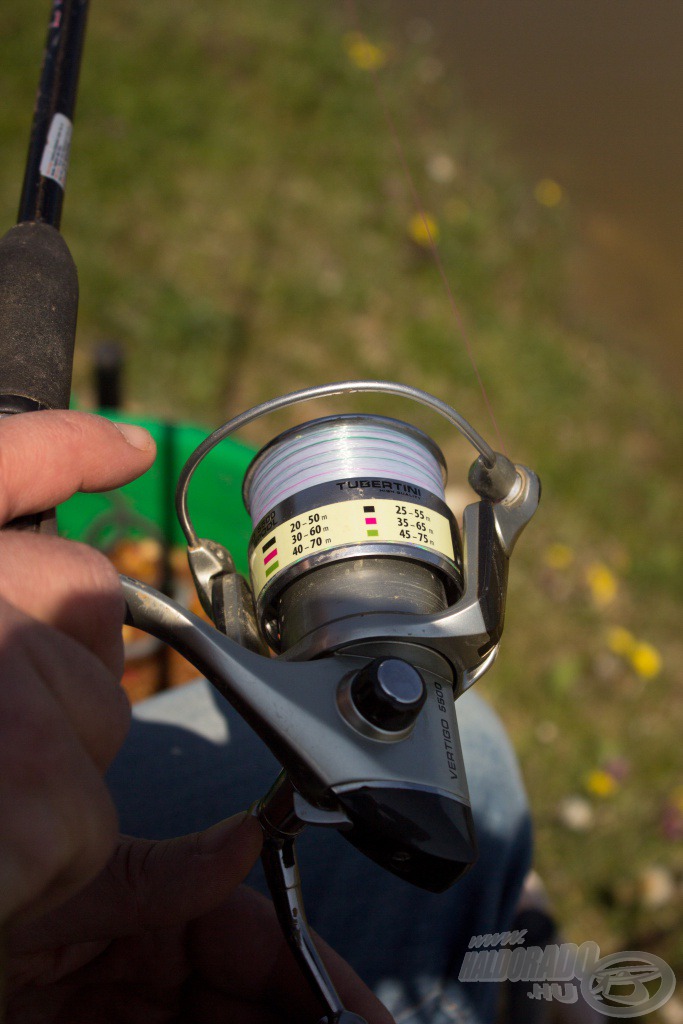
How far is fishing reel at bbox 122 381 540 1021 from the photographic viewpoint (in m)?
0.72

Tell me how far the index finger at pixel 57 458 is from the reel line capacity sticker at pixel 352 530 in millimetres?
167

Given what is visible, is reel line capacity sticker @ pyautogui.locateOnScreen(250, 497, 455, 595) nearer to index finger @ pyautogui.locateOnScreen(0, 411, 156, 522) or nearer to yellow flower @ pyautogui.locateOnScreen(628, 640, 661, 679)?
index finger @ pyautogui.locateOnScreen(0, 411, 156, 522)

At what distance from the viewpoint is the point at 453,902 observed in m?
1.23

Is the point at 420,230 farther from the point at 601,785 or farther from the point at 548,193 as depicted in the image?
the point at 601,785

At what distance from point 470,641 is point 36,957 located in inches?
23.2

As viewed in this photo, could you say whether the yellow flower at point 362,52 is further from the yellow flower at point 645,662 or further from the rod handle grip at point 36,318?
the rod handle grip at point 36,318

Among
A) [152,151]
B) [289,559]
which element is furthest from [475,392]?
[289,559]

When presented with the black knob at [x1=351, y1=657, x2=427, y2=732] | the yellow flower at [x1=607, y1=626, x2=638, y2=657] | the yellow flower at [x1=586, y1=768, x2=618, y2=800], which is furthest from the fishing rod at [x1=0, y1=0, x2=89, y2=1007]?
the yellow flower at [x1=607, y1=626, x2=638, y2=657]

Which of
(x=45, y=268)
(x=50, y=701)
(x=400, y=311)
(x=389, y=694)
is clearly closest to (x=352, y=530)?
(x=389, y=694)

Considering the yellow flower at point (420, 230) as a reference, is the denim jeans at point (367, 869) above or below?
below

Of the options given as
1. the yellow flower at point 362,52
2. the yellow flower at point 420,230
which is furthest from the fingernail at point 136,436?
the yellow flower at point 362,52

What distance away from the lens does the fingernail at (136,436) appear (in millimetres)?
897

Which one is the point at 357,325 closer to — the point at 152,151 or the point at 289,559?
the point at 152,151

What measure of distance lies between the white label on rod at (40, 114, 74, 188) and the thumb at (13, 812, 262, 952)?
768 mm
